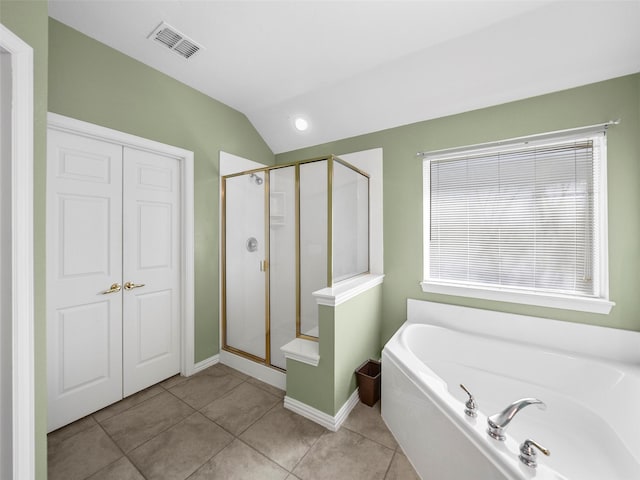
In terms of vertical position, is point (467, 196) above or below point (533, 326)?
above

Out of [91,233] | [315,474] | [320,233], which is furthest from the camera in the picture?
[320,233]

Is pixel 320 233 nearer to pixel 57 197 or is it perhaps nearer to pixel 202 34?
pixel 202 34

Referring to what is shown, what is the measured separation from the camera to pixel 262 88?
249 cm

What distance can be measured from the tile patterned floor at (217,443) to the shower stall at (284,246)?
0.54 m

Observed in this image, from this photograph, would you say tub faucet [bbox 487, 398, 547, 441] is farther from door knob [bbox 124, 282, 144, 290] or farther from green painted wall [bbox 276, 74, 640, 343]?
door knob [bbox 124, 282, 144, 290]

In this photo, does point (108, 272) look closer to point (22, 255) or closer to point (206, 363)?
point (22, 255)

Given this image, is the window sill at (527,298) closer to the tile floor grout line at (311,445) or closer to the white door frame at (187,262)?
the tile floor grout line at (311,445)

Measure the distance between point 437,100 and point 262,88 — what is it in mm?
1554

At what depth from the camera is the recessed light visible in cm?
280

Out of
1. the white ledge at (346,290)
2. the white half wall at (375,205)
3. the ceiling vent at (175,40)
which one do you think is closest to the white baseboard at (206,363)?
the white ledge at (346,290)

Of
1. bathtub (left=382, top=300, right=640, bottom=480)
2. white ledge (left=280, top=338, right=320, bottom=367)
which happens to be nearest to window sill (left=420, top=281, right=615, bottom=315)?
bathtub (left=382, top=300, right=640, bottom=480)

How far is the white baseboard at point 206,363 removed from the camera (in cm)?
253

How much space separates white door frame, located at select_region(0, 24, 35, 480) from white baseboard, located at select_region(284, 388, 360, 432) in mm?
1367

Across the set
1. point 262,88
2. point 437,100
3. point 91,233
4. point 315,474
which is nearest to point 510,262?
point 437,100
